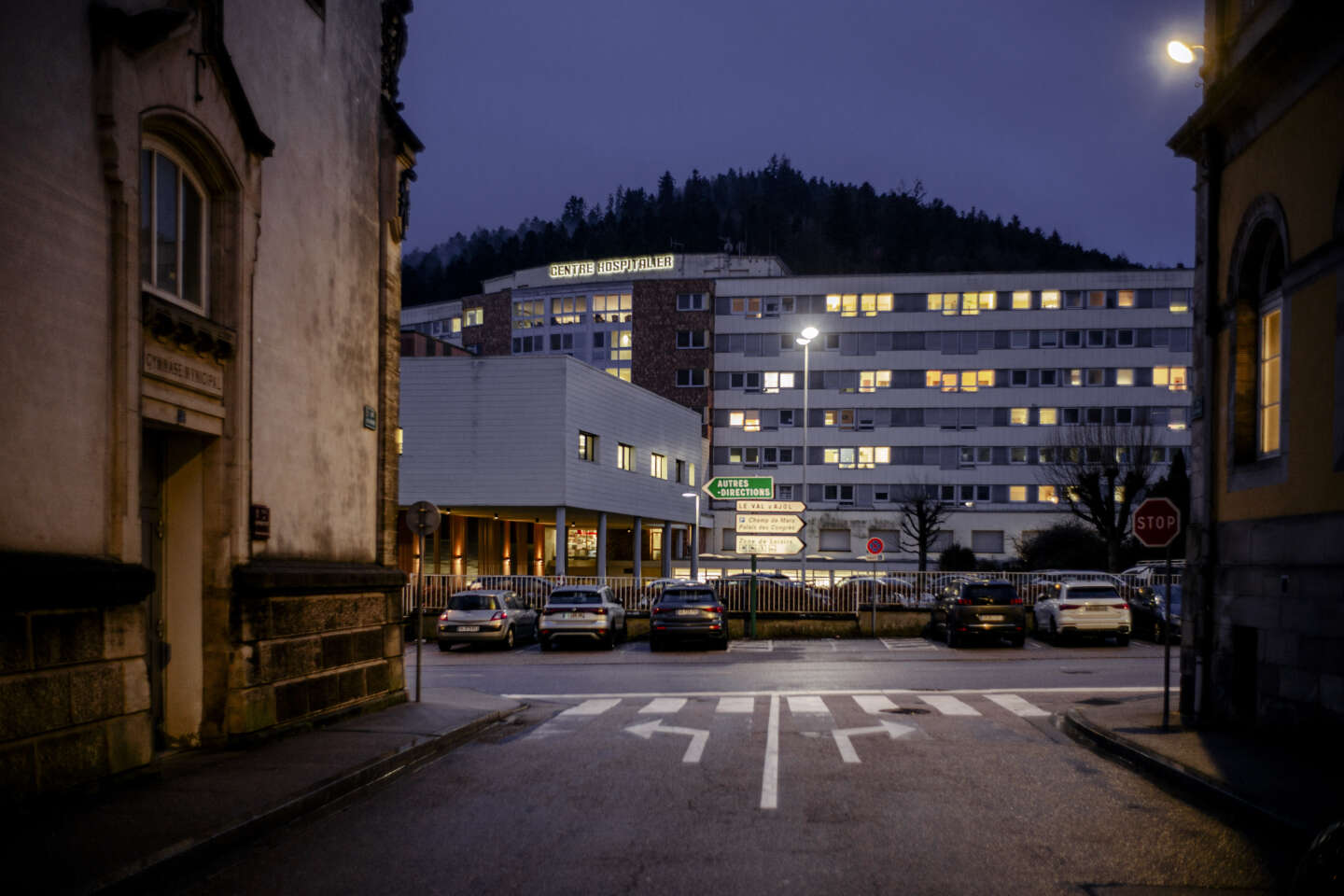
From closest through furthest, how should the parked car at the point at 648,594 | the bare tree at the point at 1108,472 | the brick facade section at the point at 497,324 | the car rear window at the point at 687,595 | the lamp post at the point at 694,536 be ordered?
the car rear window at the point at 687,595 < the parked car at the point at 648,594 < the lamp post at the point at 694,536 < the bare tree at the point at 1108,472 < the brick facade section at the point at 497,324

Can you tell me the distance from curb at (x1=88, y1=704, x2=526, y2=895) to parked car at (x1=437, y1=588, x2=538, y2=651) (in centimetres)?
1571

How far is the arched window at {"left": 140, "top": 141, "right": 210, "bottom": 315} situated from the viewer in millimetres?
10289

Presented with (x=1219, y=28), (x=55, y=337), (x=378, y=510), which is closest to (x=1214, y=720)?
(x=1219, y=28)

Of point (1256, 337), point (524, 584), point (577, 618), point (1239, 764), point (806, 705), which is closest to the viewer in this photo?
point (1239, 764)

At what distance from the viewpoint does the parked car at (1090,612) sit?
2909cm

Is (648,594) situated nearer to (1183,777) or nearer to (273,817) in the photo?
(1183,777)

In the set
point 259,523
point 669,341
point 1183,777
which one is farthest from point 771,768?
point 669,341

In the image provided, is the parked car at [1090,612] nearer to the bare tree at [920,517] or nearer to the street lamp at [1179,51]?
the street lamp at [1179,51]

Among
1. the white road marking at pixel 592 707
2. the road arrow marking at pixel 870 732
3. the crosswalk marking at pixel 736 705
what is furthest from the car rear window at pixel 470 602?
the road arrow marking at pixel 870 732

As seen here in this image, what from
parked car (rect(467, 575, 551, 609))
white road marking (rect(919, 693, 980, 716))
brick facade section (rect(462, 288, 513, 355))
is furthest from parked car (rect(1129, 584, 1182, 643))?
brick facade section (rect(462, 288, 513, 355))

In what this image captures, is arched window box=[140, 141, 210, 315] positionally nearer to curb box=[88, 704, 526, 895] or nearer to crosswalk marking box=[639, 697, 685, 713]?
curb box=[88, 704, 526, 895]

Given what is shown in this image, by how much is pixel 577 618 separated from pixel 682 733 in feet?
50.0

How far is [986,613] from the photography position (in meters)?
28.7

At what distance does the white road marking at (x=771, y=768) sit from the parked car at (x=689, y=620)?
41.9 feet
